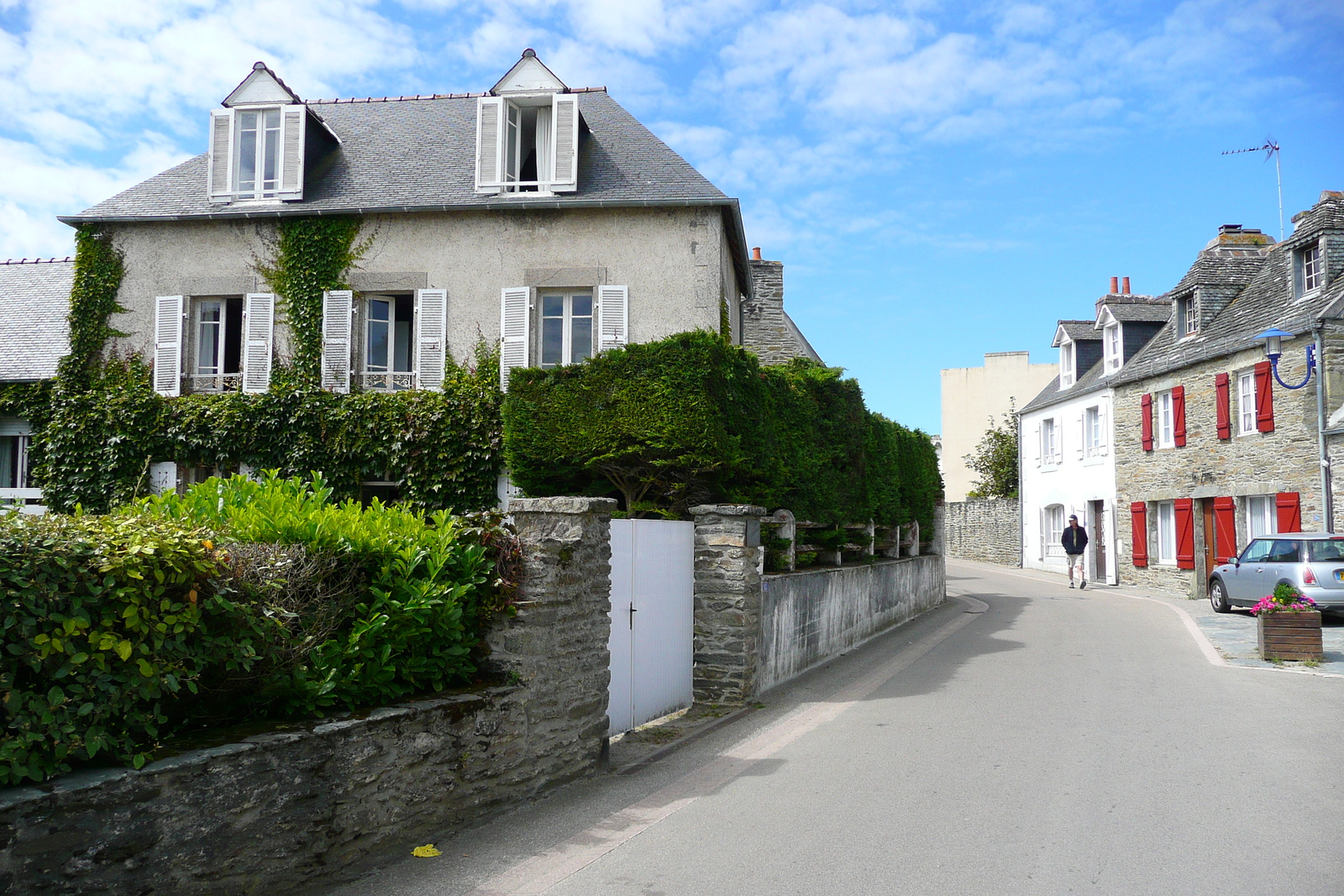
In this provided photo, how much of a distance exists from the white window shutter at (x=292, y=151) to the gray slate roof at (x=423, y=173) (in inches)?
11.1

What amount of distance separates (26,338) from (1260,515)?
25.9 meters

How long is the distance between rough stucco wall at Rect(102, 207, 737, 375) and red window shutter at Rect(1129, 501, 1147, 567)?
15615 millimetres

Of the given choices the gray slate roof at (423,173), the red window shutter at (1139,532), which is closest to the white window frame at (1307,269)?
the red window shutter at (1139,532)

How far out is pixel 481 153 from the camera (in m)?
17.3

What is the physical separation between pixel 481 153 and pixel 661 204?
3305mm

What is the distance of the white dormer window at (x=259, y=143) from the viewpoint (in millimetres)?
17719

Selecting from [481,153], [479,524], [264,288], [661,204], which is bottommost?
[479,524]

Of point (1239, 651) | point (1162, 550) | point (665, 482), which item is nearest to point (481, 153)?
point (665, 482)

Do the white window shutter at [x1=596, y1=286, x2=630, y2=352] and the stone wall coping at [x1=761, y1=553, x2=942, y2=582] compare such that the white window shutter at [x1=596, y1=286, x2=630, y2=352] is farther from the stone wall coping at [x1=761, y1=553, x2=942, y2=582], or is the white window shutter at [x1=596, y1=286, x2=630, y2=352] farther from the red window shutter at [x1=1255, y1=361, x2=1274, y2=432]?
the red window shutter at [x1=1255, y1=361, x2=1274, y2=432]

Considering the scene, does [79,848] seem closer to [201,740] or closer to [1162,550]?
[201,740]

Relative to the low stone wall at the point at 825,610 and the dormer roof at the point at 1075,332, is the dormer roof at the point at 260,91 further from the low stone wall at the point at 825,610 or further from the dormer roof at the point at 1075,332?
the dormer roof at the point at 1075,332

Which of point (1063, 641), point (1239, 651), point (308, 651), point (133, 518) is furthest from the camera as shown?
point (1063, 641)

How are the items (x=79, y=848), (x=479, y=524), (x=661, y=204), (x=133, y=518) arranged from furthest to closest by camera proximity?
(x=661, y=204), (x=479, y=524), (x=133, y=518), (x=79, y=848)

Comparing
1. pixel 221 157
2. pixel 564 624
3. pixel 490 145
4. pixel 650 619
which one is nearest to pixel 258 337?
pixel 221 157
